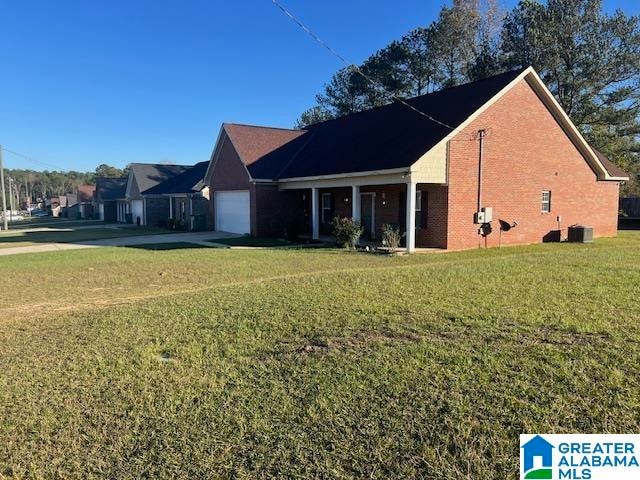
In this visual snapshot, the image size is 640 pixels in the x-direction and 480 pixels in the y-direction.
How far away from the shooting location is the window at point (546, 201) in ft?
62.0

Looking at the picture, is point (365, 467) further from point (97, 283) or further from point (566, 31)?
point (566, 31)

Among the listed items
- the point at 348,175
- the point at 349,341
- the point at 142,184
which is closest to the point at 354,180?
the point at 348,175

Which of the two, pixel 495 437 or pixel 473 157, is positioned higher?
pixel 473 157

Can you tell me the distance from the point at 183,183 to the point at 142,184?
20.2 ft

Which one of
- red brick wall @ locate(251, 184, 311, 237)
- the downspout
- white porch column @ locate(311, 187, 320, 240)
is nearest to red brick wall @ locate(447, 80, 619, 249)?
the downspout

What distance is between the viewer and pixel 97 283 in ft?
34.0

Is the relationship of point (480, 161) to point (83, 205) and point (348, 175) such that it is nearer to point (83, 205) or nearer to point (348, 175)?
point (348, 175)

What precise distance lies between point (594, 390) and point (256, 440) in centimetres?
290

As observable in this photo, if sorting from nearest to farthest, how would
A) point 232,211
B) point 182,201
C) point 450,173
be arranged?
point 450,173
point 232,211
point 182,201

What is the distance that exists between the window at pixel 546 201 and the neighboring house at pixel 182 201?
18.4 metres

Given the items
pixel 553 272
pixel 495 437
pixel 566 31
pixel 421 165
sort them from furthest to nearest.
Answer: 1. pixel 566 31
2. pixel 421 165
3. pixel 553 272
4. pixel 495 437

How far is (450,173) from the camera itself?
15.9 m

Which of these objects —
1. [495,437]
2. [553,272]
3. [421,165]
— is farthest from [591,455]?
[421,165]

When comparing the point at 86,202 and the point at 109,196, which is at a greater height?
the point at 109,196
